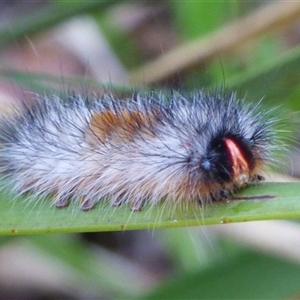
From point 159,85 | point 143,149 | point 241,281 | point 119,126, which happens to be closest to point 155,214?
point 143,149

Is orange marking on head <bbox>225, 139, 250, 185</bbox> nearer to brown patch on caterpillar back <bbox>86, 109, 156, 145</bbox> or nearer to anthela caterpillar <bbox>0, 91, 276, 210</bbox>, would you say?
anthela caterpillar <bbox>0, 91, 276, 210</bbox>

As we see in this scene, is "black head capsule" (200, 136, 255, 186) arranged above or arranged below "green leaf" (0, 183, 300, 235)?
above

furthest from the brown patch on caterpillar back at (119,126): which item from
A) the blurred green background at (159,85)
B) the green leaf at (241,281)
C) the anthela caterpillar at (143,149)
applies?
the green leaf at (241,281)

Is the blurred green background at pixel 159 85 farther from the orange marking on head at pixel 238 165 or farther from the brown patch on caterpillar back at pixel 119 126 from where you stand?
the orange marking on head at pixel 238 165

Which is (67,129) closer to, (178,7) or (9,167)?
(9,167)

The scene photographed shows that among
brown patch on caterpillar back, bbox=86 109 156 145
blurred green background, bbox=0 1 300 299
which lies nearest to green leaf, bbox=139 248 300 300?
blurred green background, bbox=0 1 300 299

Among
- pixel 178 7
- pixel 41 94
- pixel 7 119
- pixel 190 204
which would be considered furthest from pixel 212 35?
pixel 190 204
